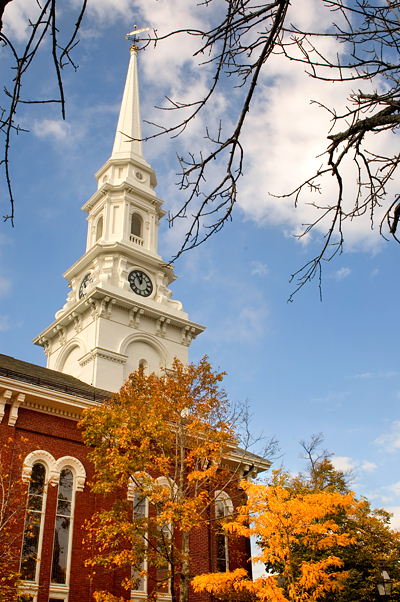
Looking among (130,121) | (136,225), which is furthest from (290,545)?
(130,121)

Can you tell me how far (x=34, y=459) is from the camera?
61.4ft

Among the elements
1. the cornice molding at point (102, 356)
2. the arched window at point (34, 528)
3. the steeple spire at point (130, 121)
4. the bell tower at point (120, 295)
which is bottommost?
the arched window at point (34, 528)

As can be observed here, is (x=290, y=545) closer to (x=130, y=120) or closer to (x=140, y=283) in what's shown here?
(x=140, y=283)

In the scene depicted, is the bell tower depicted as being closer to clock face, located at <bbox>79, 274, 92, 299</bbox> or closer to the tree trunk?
clock face, located at <bbox>79, 274, 92, 299</bbox>

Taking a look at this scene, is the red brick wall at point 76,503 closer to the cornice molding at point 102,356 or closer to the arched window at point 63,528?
the arched window at point 63,528

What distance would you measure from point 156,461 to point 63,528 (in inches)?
181

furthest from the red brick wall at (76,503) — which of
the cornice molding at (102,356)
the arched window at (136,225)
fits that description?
the arched window at (136,225)

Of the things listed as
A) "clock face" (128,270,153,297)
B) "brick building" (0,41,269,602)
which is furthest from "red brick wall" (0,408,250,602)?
"clock face" (128,270,153,297)

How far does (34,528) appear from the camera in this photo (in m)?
18.1

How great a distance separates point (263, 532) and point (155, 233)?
25874 millimetres

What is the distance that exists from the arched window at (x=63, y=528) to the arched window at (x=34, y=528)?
0.63 m

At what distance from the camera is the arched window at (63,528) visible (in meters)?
18.1

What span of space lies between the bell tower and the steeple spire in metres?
0.11

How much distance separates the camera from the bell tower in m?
31.9
